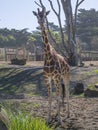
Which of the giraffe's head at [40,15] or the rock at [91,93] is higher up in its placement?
the giraffe's head at [40,15]

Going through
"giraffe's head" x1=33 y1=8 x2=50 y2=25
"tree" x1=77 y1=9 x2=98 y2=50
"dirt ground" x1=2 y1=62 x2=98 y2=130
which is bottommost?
"dirt ground" x1=2 y1=62 x2=98 y2=130

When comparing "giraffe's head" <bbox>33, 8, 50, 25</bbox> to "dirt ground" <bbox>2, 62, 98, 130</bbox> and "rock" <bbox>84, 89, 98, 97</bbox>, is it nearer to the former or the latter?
"dirt ground" <bbox>2, 62, 98, 130</bbox>

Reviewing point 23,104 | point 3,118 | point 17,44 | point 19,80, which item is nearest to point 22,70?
point 19,80

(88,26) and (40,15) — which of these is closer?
(40,15)

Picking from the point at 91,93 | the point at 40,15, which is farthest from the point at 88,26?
the point at 40,15

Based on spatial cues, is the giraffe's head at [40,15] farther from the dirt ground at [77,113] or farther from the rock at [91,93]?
the rock at [91,93]

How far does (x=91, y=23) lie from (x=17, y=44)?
15.3 meters

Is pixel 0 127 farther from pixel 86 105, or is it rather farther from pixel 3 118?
pixel 86 105

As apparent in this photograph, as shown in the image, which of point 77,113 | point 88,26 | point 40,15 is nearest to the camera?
point 40,15

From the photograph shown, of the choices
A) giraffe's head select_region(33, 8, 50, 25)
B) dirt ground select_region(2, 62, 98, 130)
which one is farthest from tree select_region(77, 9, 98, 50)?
giraffe's head select_region(33, 8, 50, 25)

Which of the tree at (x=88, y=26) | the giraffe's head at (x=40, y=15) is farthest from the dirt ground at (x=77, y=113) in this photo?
the tree at (x=88, y=26)

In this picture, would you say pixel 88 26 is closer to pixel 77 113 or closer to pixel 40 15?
pixel 77 113

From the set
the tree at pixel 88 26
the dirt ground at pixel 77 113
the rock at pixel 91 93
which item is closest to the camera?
the dirt ground at pixel 77 113

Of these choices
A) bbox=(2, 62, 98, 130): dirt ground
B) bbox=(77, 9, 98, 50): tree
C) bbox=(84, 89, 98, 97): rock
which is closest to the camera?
bbox=(2, 62, 98, 130): dirt ground
